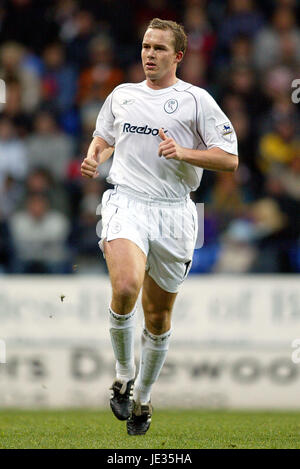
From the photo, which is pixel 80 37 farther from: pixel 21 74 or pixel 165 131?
pixel 165 131

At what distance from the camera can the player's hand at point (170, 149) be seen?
636 centimetres

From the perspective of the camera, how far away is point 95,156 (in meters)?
6.95

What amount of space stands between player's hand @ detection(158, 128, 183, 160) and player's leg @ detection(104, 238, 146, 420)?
66 centimetres

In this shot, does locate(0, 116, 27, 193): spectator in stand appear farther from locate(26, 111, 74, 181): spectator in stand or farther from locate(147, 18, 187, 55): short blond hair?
locate(147, 18, 187, 55): short blond hair

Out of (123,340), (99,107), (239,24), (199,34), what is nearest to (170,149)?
(123,340)

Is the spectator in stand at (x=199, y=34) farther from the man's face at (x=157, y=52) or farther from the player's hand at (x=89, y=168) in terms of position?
the player's hand at (x=89, y=168)

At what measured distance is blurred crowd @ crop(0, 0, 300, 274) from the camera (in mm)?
11711

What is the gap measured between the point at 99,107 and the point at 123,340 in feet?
23.0

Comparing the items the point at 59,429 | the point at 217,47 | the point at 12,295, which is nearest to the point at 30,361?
the point at 12,295

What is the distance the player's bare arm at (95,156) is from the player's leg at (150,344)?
36.1 inches

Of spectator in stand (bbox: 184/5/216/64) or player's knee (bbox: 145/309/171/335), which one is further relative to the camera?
spectator in stand (bbox: 184/5/216/64)

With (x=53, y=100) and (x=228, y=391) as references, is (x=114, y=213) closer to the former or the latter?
(x=228, y=391)

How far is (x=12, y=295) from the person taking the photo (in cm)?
1066

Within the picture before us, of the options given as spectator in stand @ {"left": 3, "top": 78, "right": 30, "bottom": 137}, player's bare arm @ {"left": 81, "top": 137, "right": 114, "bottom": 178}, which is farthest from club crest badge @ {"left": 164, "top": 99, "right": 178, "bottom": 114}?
spectator in stand @ {"left": 3, "top": 78, "right": 30, "bottom": 137}
